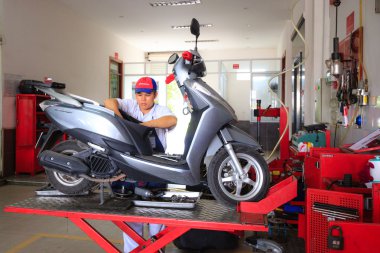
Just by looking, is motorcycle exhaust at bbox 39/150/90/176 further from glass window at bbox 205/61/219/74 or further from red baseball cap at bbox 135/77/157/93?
glass window at bbox 205/61/219/74

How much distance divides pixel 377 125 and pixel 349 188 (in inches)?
42.8

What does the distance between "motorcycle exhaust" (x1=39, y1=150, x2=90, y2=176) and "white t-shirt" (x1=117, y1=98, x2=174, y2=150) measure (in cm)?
56

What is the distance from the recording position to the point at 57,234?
316 cm

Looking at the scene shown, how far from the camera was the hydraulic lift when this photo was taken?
4.84ft

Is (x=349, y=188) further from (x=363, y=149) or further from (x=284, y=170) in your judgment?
(x=284, y=170)

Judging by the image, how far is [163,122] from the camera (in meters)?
1.98

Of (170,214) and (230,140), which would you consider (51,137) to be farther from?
(230,140)

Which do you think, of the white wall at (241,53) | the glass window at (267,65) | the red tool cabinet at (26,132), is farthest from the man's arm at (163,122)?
the white wall at (241,53)

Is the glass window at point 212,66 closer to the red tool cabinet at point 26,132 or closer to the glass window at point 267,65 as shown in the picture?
the glass window at point 267,65

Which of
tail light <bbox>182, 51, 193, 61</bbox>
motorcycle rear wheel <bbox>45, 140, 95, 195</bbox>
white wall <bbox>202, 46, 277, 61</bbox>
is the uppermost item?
white wall <bbox>202, 46, 277, 61</bbox>

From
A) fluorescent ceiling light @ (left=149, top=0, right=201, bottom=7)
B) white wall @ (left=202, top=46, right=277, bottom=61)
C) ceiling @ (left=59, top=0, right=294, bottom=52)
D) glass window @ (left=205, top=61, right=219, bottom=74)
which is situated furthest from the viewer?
white wall @ (left=202, top=46, right=277, bottom=61)

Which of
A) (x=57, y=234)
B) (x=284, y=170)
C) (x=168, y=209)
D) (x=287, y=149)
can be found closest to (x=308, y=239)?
(x=168, y=209)

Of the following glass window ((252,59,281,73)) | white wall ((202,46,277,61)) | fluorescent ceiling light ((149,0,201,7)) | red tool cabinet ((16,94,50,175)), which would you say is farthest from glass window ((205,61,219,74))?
red tool cabinet ((16,94,50,175))

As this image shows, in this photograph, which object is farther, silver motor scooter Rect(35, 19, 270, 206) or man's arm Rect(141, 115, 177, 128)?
man's arm Rect(141, 115, 177, 128)
